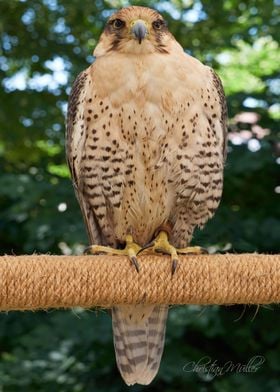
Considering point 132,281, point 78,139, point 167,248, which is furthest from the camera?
point 78,139

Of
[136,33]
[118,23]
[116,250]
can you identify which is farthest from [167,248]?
[118,23]

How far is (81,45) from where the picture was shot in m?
4.32

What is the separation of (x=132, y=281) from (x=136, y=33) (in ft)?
3.03

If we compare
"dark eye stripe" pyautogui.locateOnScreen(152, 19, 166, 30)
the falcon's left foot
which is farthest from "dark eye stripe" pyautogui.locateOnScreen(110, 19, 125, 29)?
the falcon's left foot

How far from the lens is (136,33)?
2.71 meters

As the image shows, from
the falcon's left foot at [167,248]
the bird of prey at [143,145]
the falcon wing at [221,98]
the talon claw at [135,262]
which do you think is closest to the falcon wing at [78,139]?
the bird of prey at [143,145]

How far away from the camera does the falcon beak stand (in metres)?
2.71

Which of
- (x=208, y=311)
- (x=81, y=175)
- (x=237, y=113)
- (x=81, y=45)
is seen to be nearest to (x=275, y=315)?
(x=208, y=311)

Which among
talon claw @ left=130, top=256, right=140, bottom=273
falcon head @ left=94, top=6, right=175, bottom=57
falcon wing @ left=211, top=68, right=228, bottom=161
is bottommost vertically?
talon claw @ left=130, top=256, right=140, bottom=273

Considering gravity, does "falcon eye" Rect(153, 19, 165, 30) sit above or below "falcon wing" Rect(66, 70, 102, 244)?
above

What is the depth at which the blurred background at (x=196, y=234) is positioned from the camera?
341 centimetres

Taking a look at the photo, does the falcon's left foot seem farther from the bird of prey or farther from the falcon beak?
the falcon beak

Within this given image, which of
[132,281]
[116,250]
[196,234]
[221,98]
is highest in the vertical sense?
[221,98]

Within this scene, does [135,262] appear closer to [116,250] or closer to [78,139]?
[116,250]
